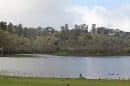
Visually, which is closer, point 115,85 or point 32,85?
point 32,85

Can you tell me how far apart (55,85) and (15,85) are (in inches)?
169

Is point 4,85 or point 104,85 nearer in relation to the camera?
point 4,85

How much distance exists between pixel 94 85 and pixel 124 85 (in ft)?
11.8

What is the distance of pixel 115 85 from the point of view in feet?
136

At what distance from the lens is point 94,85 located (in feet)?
132

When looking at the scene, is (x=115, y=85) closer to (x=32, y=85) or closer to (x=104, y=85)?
(x=104, y=85)

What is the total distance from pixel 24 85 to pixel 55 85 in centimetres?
339

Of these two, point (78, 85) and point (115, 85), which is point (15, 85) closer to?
point (78, 85)

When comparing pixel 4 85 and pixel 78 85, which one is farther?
pixel 78 85

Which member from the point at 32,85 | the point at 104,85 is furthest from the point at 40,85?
the point at 104,85

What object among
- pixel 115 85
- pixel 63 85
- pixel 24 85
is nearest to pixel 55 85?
pixel 63 85

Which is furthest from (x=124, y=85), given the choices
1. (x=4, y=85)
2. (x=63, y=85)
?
(x=4, y=85)

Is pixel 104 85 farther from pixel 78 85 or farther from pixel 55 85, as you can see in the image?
pixel 55 85

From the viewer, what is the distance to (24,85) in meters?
37.9
